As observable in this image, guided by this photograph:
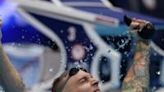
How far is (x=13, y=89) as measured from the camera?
70.8 inches

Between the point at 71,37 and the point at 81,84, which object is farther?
the point at 71,37

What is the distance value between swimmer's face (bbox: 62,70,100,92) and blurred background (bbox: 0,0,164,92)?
2800 mm

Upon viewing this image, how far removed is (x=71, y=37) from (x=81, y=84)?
119 inches

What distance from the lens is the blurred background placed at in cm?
473

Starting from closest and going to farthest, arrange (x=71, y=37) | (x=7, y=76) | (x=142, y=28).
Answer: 1. (x=7, y=76)
2. (x=142, y=28)
3. (x=71, y=37)

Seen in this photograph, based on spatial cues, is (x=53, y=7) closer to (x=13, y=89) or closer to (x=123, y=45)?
(x=123, y=45)

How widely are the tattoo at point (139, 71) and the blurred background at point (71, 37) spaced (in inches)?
103

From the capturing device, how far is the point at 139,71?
→ 201 cm

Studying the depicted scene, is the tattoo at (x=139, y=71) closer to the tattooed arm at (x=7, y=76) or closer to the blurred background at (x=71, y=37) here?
the tattooed arm at (x=7, y=76)

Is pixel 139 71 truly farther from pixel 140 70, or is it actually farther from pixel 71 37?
pixel 71 37

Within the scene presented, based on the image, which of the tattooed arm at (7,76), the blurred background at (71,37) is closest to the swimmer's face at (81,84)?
the tattooed arm at (7,76)

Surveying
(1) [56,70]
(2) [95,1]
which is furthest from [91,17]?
(1) [56,70]

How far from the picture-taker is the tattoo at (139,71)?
2.00 m

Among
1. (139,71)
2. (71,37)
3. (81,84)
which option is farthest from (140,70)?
(71,37)
